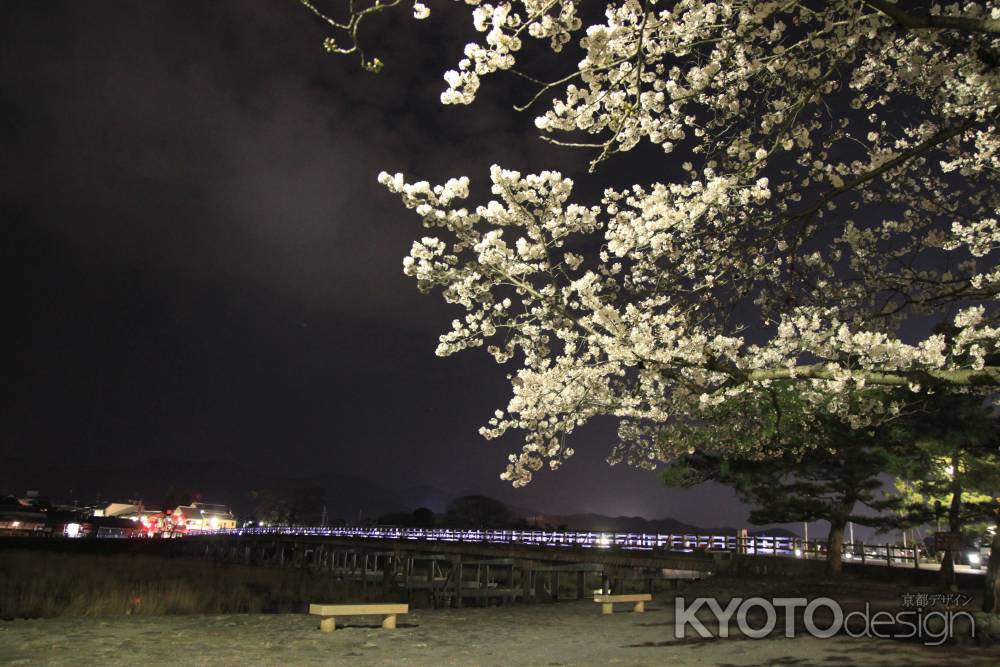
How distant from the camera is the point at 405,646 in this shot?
10.2m

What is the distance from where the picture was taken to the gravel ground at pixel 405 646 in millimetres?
8844

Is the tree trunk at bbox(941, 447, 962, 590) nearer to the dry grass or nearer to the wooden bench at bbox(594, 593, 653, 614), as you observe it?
the wooden bench at bbox(594, 593, 653, 614)

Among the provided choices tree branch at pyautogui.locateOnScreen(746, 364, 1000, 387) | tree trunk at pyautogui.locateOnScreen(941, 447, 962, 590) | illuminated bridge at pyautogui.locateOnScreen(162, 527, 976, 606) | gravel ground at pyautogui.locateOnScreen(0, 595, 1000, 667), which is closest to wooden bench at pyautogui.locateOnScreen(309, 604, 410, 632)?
gravel ground at pyautogui.locateOnScreen(0, 595, 1000, 667)

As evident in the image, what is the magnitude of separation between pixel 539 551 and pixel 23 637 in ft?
78.5

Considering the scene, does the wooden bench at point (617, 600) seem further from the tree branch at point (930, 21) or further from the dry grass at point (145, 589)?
the tree branch at point (930, 21)

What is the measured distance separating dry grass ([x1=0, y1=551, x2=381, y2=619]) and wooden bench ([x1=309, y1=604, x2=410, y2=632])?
22.3 ft

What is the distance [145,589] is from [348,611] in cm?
1456

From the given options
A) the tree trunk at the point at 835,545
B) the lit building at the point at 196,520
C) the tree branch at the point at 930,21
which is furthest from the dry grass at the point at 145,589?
the lit building at the point at 196,520

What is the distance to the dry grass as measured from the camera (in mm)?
16438

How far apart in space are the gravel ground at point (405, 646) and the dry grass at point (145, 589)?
211 inches

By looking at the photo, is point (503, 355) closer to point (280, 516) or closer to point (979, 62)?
point (979, 62)

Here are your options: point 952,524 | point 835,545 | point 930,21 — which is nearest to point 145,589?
point 835,545

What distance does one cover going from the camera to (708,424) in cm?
1335

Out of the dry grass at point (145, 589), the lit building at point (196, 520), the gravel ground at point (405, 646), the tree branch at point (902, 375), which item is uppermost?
the tree branch at point (902, 375)
